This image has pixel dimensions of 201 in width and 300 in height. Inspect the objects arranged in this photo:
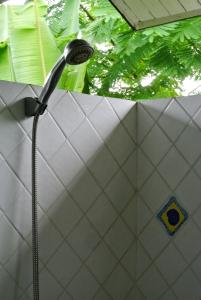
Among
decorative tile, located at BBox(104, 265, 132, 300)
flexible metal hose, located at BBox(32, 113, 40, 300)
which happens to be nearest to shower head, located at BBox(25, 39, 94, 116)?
flexible metal hose, located at BBox(32, 113, 40, 300)

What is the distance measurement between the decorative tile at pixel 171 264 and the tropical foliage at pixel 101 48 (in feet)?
2.31

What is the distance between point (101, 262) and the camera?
1283mm

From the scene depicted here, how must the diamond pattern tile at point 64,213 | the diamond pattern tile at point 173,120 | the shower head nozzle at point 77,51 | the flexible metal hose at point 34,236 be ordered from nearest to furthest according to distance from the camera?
the shower head nozzle at point 77,51, the flexible metal hose at point 34,236, the diamond pattern tile at point 64,213, the diamond pattern tile at point 173,120

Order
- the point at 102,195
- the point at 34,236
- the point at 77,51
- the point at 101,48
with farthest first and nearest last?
the point at 101,48
the point at 102,195
the point at 34,236
the point at 77,51

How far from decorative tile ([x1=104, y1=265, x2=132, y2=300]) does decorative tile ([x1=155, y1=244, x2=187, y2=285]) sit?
120mm

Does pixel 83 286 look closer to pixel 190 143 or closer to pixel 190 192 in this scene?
pixel 190 192

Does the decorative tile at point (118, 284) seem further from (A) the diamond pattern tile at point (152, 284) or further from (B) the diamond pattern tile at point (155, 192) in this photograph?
(B) the diamond pattern tile at point (155, 192)

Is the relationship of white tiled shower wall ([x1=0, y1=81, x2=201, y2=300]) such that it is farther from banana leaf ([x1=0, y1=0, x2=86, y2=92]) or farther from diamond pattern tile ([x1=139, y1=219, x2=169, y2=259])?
banana leaf ([x1=0, y1=0, x2=86, y2=92])

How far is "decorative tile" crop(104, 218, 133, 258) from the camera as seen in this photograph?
1312 mm

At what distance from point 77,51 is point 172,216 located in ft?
2.03

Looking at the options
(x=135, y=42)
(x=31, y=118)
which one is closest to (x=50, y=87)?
(x=31, y=118)

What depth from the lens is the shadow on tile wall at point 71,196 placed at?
43.3 inches

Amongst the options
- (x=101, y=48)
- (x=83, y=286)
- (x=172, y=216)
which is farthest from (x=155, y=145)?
(x=101, y=48)

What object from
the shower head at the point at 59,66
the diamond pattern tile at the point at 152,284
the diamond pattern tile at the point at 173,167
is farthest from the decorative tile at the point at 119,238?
the shower head at the point at 59,66
